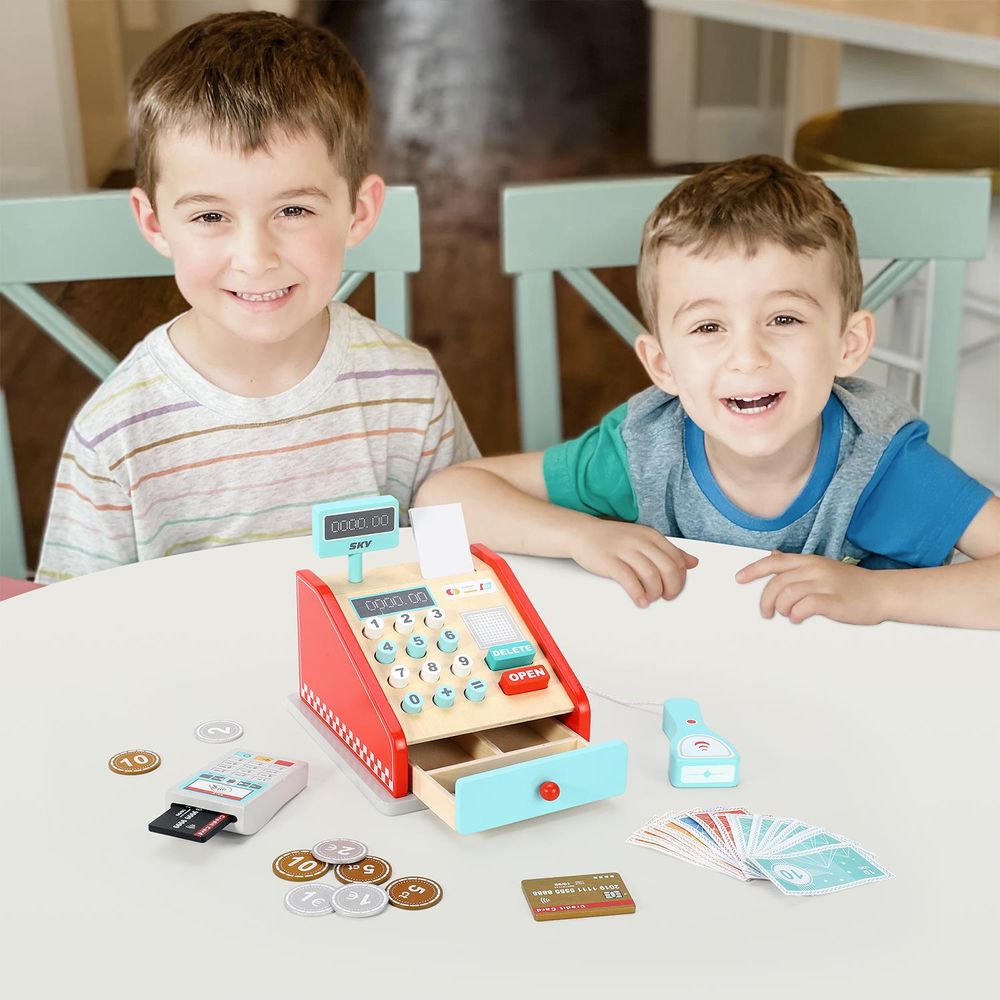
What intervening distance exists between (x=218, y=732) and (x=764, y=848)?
40 centimetres

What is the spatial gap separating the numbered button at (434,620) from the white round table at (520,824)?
5.1 inches

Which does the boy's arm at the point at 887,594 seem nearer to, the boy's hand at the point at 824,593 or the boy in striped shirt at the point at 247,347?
the boy's hand at the point at 824,593

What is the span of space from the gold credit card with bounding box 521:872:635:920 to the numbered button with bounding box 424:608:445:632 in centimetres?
20

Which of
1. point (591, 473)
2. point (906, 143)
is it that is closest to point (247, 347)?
point (591, 473)

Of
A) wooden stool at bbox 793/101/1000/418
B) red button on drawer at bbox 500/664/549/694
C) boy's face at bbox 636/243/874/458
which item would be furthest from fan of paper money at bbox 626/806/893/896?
wooden stool at bbox 793/101/1000/418

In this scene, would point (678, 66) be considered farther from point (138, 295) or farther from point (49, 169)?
point (138, 295)

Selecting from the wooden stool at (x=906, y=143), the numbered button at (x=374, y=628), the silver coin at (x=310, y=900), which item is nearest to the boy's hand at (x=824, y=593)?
the numbered button at (x=374, y=628)

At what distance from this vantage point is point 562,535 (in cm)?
127

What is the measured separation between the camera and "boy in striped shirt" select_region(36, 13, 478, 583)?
54.4 inches

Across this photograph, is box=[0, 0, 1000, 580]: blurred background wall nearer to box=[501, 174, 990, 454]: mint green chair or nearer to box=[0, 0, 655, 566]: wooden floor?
box=[0, 0, 655, 566]: wooden floor

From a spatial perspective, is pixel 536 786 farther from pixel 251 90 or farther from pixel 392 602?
pixel 251 90

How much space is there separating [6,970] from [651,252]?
0.96 metres

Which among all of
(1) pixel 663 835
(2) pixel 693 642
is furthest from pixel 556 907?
(2) pixel 693 642

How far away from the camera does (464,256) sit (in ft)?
13.9
